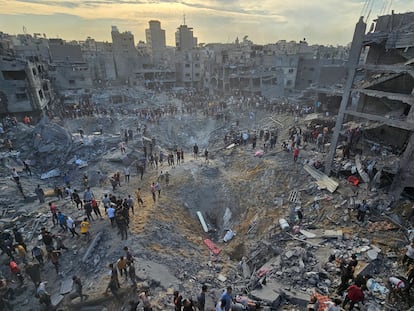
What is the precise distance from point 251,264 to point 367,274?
5011mm

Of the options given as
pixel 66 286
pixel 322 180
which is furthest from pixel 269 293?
pixel 322 180

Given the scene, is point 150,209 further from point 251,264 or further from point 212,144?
point 212,144

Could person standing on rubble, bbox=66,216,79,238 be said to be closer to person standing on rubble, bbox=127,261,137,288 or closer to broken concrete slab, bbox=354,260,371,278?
person standing on rubble, bbox=127,261,137,288

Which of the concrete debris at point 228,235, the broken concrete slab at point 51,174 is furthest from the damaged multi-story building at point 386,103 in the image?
the broken concrete slab at point 51,174

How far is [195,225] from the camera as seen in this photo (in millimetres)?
15547

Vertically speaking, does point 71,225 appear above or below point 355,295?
below

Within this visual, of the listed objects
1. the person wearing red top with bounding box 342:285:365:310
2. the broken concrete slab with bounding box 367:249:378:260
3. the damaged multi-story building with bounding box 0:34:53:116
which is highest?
the damaged multi-story building with bounding box 0:34:53:116

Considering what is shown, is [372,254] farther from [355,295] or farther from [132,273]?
[132,273]

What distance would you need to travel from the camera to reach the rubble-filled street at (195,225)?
29.1 feet

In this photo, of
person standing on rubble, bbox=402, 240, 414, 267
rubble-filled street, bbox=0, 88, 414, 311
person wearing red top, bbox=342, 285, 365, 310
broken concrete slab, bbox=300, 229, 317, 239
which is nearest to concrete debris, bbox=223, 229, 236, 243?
rubble-filled street, bbox=0, 88, 414, 311

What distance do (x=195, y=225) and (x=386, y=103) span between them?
1584cm

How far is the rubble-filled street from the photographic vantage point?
29.1 ft

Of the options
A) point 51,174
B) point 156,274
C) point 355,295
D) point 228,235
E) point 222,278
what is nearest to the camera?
point 355,295

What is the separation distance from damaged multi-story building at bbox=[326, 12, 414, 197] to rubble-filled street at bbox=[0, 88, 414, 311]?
962 mm
